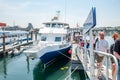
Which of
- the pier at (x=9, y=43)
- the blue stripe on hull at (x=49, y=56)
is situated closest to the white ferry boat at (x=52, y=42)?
the blue stripe on hull at (x=49, y=56)

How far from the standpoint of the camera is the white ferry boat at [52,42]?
64.7 ft

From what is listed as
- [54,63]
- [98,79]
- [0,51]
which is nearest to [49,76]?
[54,63]

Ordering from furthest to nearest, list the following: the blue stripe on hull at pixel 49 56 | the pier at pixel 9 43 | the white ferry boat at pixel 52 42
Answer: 1. the pier at pixel 9 43
2. the white ferry boat at pixel 52 42
3. the blue stripe on hull at pixel 49 56

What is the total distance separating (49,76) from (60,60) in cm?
549

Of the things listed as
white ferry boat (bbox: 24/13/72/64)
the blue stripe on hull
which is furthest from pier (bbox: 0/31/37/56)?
the blue stripe on hull

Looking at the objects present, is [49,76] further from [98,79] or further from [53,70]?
[98,79]

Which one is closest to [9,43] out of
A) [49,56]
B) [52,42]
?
[52,42]

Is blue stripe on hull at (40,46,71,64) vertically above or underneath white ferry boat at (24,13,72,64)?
underneath

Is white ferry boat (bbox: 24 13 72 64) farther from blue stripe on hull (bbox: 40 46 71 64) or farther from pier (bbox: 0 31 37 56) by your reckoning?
pier (bbox: 0 31 37 56)

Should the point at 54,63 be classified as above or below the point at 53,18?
below

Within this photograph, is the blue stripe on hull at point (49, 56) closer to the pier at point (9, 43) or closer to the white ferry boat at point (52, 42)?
the white ferry boat at point (52, 42)

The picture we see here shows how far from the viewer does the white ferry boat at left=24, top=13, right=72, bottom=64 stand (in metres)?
19.7

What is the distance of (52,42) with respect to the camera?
74.7 feet

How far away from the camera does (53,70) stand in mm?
20359
